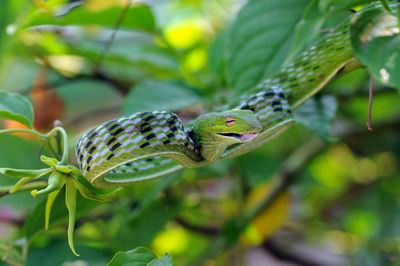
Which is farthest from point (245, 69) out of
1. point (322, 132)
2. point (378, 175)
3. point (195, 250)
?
point (378, 175)

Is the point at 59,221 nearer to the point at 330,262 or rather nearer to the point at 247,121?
the point at 247,121

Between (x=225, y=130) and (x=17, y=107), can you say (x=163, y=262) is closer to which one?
(x=225, y=130)

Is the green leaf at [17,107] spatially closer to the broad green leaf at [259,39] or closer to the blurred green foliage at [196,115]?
the blurred green foliage at [196,115]

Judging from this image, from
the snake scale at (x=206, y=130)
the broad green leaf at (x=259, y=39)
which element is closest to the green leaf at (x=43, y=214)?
the snake scale at (x=206, y=130)

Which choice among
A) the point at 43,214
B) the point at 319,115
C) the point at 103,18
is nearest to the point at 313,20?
the point at 319,115

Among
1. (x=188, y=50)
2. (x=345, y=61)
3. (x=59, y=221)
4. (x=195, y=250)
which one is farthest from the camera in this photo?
(x=195, y=250)

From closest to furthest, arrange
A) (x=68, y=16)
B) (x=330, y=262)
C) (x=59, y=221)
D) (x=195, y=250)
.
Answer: (x=59, y=221), (x=68, y=16), (x=195, y=250), (x=330, y=262)

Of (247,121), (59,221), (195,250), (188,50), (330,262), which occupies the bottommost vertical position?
(330,262)

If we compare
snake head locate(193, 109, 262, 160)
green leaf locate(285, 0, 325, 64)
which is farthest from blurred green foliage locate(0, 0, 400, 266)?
snake head locate(193, 109, 262, 160)
